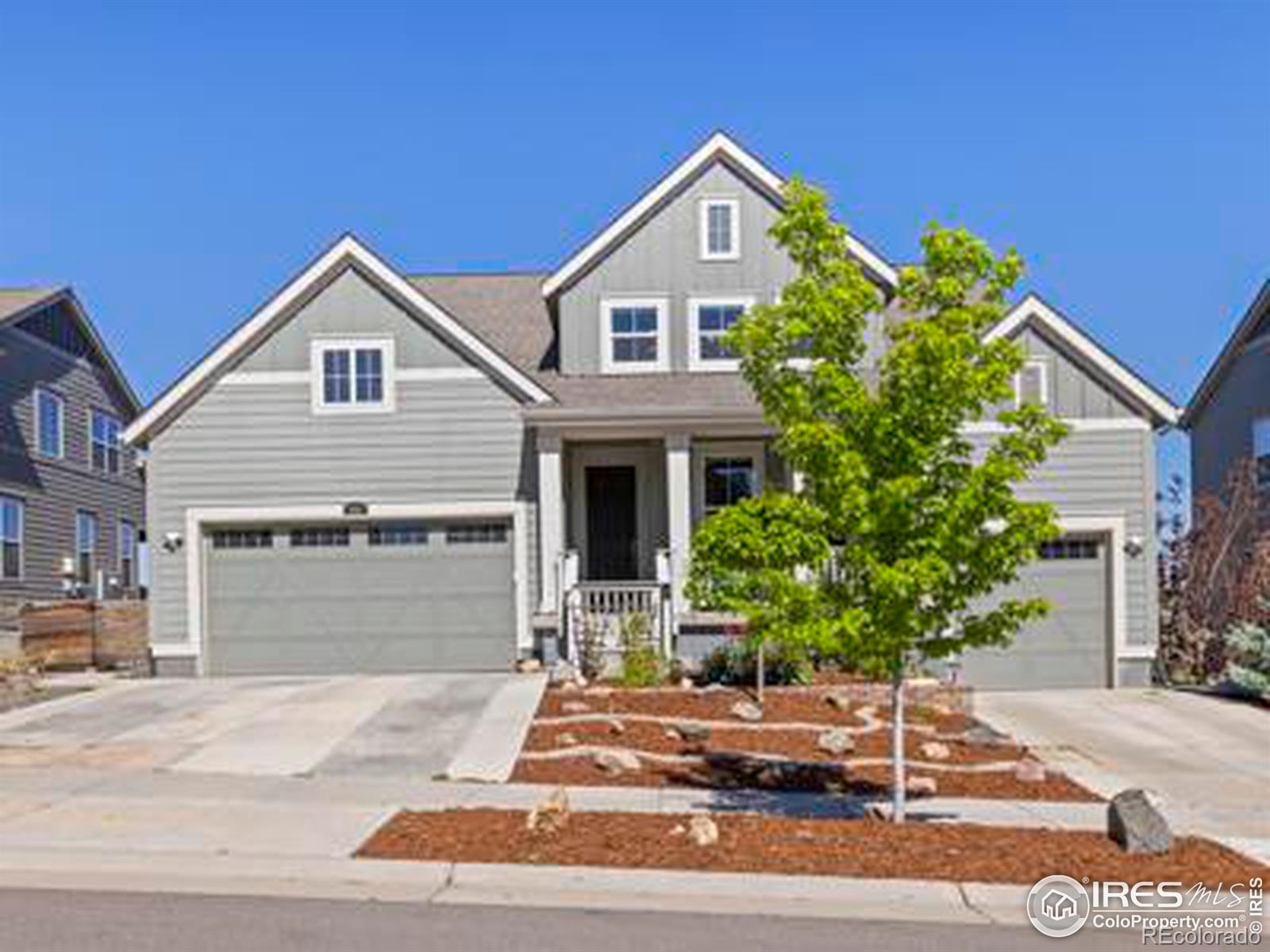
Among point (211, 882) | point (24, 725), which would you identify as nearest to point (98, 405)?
point (24, 725)

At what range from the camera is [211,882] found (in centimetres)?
909

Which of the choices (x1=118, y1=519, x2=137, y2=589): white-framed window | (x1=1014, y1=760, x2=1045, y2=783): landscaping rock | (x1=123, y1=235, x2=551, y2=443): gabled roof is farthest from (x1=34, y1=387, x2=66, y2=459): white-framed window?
(x1=1014, y1=760, x2=1045, y2=783): landscaping rock

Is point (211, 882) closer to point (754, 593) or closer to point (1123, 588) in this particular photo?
point (754, 593)

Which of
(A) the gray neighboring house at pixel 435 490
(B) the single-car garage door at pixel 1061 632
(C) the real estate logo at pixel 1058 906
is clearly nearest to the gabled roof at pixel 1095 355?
(A) the gray neighboring house at pixel 435 490

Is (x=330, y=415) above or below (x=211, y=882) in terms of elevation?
above

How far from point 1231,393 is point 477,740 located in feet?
67.2

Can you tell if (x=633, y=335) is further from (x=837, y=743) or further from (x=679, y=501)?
(x=837, y=743)

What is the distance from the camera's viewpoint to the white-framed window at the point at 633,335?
2373 cm

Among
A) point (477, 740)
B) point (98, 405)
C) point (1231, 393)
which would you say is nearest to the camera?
point (477, 740)

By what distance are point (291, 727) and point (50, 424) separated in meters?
19.3

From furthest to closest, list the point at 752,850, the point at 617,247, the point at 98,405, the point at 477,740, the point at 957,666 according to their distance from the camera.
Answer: the point at 98,405 < the point at 617,247 < the point at 957,666 < the point at 477,740 < the point at 752,850

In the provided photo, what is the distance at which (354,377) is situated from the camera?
22.6 metres

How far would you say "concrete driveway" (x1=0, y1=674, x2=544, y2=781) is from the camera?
555 inches

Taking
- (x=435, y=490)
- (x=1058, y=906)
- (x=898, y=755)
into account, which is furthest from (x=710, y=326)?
(x=1058, y=906)
